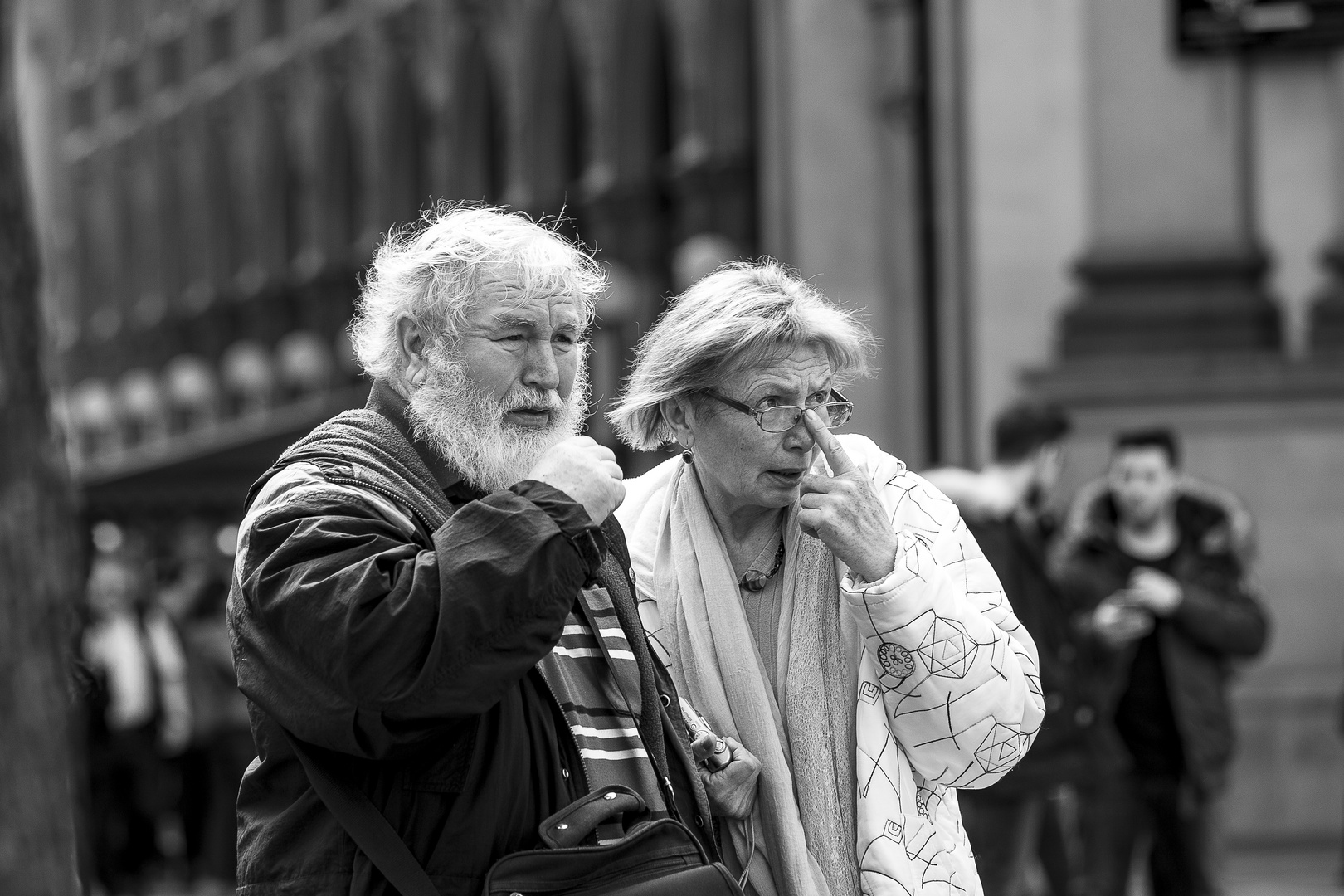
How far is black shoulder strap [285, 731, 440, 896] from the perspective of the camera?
340 cm

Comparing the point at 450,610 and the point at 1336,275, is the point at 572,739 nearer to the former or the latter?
the point at 450,610

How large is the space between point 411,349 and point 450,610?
0.69 metres

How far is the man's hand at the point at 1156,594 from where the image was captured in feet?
27.3

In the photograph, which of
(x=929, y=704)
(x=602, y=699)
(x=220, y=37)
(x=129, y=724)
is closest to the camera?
(x=602, y=699)

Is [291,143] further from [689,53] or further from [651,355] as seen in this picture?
[651,355]

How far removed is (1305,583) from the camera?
12086 millimetres

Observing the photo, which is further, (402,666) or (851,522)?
(851,522)

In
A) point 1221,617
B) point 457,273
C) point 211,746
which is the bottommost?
point 211,746

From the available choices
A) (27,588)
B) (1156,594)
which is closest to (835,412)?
(27,588)

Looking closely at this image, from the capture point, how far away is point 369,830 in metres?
3.43

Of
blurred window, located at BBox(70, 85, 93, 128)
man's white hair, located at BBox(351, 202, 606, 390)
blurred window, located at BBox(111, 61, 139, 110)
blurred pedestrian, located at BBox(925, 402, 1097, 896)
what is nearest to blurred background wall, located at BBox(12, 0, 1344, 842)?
man's white hair, located at BBox(351, 202, 606, 390)

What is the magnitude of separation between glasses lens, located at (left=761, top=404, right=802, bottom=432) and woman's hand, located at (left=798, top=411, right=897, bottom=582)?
5.9 inches

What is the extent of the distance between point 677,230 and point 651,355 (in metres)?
18.8

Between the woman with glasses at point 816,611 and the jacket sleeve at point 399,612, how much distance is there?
1.87 ft
